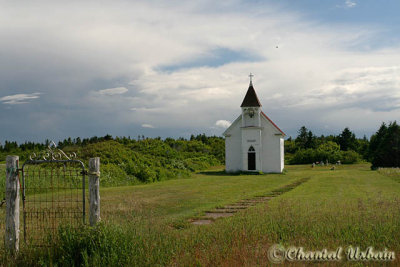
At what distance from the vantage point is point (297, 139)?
245ft

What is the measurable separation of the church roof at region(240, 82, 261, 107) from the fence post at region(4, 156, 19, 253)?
32.9 metres

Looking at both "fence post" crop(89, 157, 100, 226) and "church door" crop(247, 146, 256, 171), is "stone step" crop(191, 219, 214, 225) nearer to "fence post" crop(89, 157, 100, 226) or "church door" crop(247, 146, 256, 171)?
"fence post" crop(89, 157, 100, 226)

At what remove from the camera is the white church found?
131 feet

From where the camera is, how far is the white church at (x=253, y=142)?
131ft

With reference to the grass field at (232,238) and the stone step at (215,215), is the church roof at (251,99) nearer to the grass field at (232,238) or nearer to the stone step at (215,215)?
the stone step at (215,215)

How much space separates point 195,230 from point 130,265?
269 centimetres

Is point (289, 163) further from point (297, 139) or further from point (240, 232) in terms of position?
point (240, 232)

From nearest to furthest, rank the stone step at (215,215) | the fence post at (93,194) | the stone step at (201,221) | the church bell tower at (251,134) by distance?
the fence post at (93,194) → the stone step at (201,221) → the stone step at (215,215) → the church bell tower at (251,134)

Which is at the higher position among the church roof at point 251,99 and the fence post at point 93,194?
the church roof at point 251,99

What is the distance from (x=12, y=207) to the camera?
894 cm

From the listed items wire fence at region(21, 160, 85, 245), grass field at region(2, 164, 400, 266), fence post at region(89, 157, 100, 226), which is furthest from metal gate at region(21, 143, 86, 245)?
grass field at region(2, 164, 400, 266)

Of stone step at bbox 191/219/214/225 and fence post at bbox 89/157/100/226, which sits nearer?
fence post at bbox 89/157/100/226

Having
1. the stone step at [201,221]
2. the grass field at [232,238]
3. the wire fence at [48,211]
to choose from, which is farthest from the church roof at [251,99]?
the stone step at [201,221]

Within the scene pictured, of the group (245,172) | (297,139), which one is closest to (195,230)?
(245,172)
